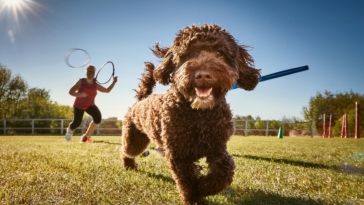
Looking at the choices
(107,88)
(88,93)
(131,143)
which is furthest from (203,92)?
(88,93)

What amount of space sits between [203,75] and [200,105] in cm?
31

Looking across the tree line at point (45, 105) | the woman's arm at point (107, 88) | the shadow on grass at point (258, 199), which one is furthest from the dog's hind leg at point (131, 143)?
the tree line at point (45, 105)

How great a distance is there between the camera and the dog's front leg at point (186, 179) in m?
3.00

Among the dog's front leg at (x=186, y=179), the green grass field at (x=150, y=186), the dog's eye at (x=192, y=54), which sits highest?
the dog's eye at (x=192, y=54)

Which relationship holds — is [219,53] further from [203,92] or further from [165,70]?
[165,70]

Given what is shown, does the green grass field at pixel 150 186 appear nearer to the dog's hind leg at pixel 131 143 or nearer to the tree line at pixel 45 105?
the dog's hind leg at pixel 131 143

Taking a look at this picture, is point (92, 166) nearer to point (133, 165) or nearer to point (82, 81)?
point (133, 165)

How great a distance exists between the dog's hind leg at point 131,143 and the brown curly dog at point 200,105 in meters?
1.48

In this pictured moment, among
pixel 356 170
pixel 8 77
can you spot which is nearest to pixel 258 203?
pixel 356 170

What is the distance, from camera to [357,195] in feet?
11.1

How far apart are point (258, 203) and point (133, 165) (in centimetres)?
293

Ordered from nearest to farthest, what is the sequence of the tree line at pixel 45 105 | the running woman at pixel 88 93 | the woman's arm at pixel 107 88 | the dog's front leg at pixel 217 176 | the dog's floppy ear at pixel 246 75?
the dog's front leg at pixel 217 176, the dog's floppy ear at pixel 246 75, the woman's arm at pixel 107 88, the running woman at pixel 88 93, the tree line at pixel 45 105

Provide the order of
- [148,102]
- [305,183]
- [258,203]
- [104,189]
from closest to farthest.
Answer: [258,203] < [104,189] < [305,183] < [148,102]

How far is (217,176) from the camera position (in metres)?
2.99
